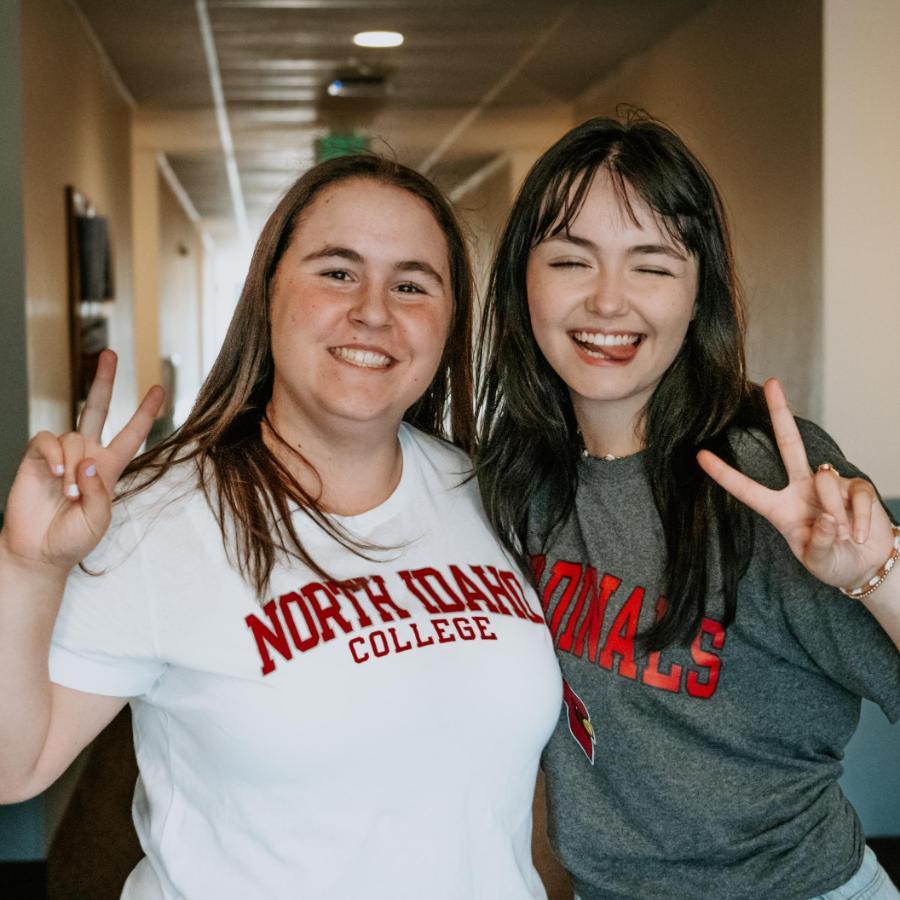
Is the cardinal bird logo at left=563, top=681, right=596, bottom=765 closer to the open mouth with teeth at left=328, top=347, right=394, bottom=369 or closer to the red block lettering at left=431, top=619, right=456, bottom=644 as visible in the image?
the red block lettering at left=431, top=619, right=456, bottom=644

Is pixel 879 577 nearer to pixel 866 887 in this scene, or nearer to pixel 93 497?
pixel 866 887

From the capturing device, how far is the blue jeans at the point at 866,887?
142 cm

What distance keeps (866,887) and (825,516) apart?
0.55 m

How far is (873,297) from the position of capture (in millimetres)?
3764

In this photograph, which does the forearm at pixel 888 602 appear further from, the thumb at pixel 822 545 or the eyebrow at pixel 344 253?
the eyebrow at pixel 344 253

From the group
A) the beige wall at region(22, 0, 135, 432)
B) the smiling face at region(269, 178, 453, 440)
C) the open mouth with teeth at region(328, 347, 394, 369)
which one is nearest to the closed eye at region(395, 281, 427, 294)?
the smiling face at region(269, 178, 453, 440)

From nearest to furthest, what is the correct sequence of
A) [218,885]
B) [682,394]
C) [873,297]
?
[218,885], [682,394], [873,297]

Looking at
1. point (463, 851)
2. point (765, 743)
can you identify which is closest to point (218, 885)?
point (463, 851)

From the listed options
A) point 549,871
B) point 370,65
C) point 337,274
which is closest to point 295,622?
point 337,274

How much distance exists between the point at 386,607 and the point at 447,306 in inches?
19.2

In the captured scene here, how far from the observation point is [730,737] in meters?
1.41

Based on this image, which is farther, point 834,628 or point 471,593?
point 471,593

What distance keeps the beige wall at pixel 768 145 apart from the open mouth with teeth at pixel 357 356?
2.68 m

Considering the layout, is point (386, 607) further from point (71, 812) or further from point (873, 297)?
point (873, 297)
